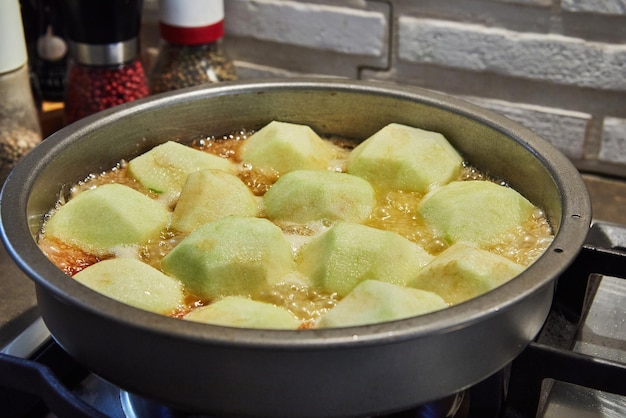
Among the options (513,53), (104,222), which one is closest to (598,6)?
(513,53)

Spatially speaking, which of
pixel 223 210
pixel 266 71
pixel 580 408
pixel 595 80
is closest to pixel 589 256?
pixel 580 408

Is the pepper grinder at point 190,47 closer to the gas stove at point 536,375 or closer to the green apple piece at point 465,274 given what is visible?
the gas stove at point 536,375

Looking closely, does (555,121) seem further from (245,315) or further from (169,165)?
(245,315)

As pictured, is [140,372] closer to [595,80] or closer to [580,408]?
[580,408]

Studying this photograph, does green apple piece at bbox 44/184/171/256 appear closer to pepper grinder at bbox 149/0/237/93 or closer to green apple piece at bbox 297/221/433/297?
green apple piece at bbox 297/221/433/297

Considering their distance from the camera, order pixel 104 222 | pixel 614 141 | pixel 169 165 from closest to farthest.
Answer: pixel 104 222, pixel 169 165, pixel 614 141

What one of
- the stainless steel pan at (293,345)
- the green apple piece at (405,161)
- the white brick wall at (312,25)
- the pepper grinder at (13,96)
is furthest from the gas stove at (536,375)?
the white brick wall at (312,25)
